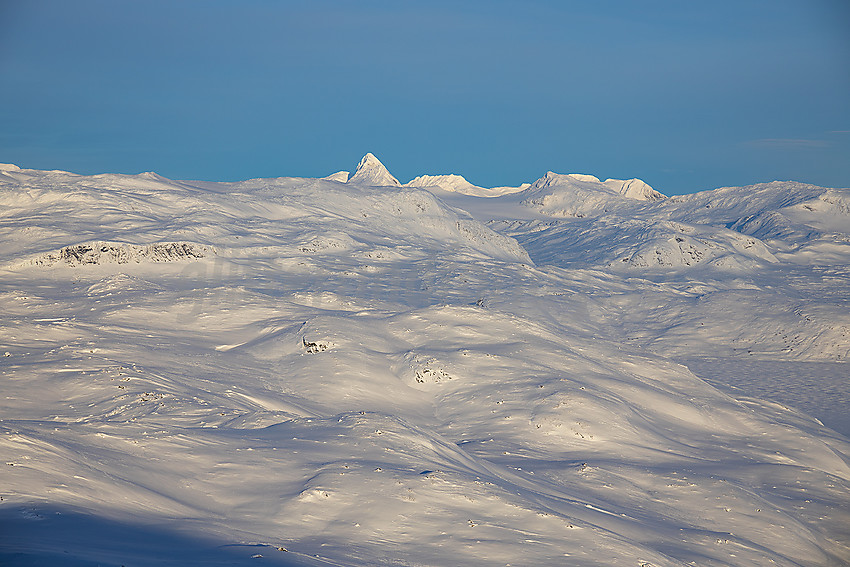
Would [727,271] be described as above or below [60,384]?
above

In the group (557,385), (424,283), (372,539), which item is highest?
(424,283)

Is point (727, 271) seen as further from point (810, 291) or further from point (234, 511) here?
point (234, 511)

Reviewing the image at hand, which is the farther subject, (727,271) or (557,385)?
(727,271)

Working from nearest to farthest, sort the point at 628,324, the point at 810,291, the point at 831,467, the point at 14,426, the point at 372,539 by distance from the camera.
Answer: the point at 372,539 < the point at 14,426 < the point at 831,467 < the point at 628,324 < the point at 810,291

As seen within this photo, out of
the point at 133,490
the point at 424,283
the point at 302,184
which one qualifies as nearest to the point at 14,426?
the point at 133,490

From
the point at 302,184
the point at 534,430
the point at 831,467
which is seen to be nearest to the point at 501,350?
the point at 534,430

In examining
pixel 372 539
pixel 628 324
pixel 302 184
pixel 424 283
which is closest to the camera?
pixel 372 539
